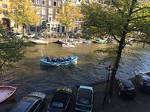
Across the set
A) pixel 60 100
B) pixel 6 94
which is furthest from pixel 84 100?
pixel 6 94

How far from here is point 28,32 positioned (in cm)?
8019

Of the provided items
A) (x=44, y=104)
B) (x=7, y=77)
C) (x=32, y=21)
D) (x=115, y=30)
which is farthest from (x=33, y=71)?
(x=32, y=21)

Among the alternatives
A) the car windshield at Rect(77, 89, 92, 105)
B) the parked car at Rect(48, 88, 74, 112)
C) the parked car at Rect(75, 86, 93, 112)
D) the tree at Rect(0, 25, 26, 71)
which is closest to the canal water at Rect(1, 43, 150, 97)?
the car windshield at Rect(77, 89, 92, 105)

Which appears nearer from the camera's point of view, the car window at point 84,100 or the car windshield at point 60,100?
the car windshield at point 60,100

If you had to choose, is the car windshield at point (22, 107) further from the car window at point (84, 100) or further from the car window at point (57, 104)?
the car window at point (84, 100)

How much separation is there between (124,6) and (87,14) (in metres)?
3.51

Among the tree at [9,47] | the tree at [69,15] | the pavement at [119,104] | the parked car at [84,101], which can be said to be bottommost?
the pavement at [119,104]

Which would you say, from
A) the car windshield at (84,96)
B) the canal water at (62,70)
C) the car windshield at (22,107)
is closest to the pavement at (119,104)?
the car windshield at (84,96)

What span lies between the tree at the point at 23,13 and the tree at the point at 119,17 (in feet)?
167

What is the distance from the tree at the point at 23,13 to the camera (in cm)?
7400

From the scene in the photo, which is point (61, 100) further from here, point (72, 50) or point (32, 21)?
point (32, 21)

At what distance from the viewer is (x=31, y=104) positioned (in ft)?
74.0

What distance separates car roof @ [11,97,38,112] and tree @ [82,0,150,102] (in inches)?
339

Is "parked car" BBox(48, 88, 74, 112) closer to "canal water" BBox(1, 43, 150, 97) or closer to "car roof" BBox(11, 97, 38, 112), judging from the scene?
"car roof" BBox(11, 97, 38, 112)
